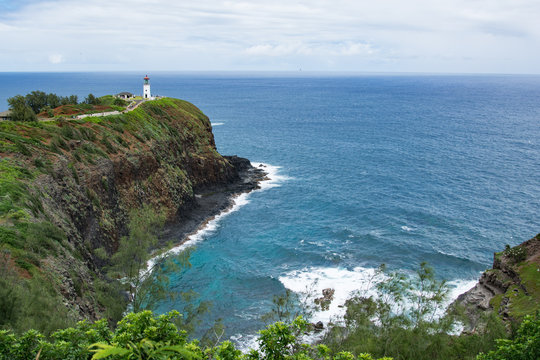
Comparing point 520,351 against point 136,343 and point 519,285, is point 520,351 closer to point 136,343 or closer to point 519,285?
point 136,343

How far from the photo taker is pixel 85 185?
157 feet

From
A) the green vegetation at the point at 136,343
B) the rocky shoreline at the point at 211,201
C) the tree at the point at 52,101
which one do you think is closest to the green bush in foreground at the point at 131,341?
the green vegetation at the point at 136,343

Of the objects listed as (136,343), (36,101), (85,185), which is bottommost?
(85,185)

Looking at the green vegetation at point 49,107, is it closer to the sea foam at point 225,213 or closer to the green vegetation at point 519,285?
the sea foam at point 225,213

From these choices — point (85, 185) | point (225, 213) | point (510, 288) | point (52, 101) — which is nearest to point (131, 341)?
point (85, 185)

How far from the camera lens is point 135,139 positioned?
63375mm

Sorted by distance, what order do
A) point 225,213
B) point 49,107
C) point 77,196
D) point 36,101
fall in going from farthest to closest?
point 36,101 → point 49,107 → point 225,213 → point 77,196

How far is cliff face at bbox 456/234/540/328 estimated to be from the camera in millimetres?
35562

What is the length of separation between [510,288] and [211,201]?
48.3 m

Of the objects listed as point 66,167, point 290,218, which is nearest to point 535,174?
point 290,218

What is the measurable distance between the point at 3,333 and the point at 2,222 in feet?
59.2

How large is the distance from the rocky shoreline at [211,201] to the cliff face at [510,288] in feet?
118

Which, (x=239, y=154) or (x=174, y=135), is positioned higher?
(x=174, y=135)

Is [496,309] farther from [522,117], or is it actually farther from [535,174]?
[522,117]
